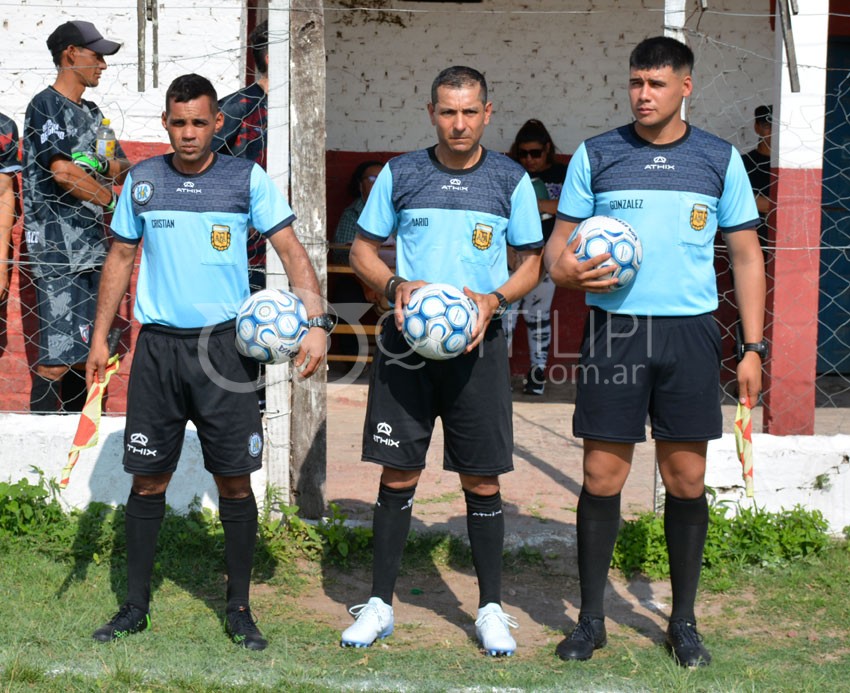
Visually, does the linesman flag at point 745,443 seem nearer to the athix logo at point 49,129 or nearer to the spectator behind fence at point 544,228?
the athix logo at point 49,129

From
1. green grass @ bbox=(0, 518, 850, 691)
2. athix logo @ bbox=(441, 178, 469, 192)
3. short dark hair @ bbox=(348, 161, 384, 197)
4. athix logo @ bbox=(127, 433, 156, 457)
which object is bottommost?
green grass @ bbox=(0, 518, 850, 691)

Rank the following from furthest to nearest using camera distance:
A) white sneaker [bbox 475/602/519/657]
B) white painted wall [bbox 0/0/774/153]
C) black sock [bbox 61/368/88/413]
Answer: white painted wall [bbox 0/0/774/153] < black sock [bbox 61/368/88/413] < white sneaker [bbox 475/602/519/657]

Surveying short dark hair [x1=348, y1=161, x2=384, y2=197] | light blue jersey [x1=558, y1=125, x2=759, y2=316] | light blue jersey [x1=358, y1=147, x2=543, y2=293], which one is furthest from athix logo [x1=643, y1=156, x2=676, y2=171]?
short dark hair [x1=348, y1=161, x2=384, y2=197]

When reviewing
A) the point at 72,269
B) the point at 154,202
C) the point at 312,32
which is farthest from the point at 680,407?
the point at 72,269

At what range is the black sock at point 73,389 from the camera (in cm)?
661

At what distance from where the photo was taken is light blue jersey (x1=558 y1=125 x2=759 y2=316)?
4.21m

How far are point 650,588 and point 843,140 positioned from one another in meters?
5.53

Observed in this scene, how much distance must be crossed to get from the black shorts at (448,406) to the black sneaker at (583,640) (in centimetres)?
67

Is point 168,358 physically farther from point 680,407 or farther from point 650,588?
point 650,588

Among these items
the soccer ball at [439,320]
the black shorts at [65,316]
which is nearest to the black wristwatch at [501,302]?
the soccer ball at [439,320]

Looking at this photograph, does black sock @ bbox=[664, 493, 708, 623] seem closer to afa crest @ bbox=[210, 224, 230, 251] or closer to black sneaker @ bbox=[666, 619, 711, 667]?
black sneaker @ bbox=[666, 619, 711, 667]

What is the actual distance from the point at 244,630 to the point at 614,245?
6.76 feet

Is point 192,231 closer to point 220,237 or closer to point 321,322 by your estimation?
point 220,237

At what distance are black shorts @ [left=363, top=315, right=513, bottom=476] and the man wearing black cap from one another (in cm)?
258
